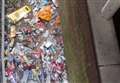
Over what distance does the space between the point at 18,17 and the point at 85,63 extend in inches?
17.9

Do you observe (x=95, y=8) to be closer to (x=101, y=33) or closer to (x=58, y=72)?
(x=101, y=33)

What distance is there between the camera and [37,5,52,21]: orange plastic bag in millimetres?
1551

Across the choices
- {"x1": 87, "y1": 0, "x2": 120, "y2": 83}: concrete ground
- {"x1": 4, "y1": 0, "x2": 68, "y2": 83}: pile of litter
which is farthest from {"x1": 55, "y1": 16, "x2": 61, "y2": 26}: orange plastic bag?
{"x1": 87, "y1": 0, "x2": 120, "y2": 83}: concrete ground

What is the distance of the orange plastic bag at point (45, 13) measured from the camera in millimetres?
1551

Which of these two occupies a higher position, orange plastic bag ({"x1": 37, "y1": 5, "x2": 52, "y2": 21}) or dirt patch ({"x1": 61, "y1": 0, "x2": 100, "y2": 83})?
orange plastic bag ({"x1": 37, "y1": 5, "x2": 52, "y2": 21})

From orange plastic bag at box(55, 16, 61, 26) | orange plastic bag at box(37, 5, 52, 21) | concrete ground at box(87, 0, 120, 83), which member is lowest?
concrete ground at box(87, 0, 120, 83)

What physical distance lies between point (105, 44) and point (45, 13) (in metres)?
0.38

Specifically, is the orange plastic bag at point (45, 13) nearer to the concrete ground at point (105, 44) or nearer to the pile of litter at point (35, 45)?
the pile of litter at point (35, 45)

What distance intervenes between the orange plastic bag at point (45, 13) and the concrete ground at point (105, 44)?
23 centimetres

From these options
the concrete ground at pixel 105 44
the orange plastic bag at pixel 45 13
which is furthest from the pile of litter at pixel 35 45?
the concrete ground at pixel 105 44

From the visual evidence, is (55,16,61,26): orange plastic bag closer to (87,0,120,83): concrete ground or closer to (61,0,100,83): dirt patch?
(61,0,100,83): dirt patch

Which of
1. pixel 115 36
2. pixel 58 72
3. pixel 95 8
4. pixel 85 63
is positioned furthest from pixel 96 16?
pixel 58 72

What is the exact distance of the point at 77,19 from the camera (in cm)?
156

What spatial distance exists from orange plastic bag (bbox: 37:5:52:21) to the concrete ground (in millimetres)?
230
